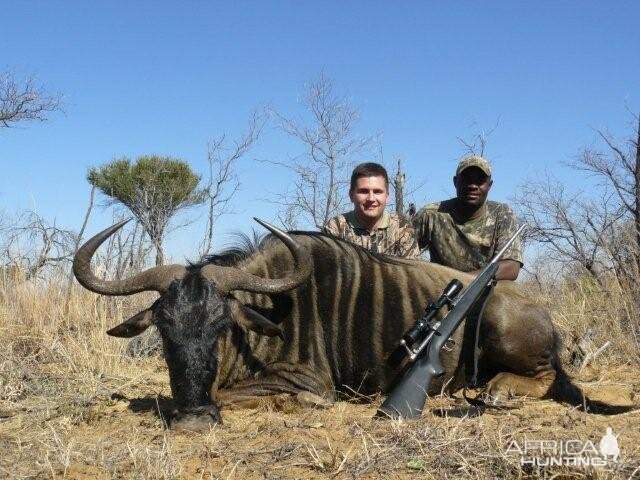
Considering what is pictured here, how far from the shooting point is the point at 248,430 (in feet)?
10.8

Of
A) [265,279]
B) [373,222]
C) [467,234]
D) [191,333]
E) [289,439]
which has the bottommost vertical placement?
[289,439]

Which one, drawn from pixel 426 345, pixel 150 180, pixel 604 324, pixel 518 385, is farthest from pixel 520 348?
pixel 150 180

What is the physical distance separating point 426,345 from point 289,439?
3.08ft

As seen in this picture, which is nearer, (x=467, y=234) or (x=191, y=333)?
(x=191, y=333)

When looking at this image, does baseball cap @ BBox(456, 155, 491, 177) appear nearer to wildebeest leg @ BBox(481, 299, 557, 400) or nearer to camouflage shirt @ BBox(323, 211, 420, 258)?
camouflage shirt @ BBox(323, 211, 420, 258)

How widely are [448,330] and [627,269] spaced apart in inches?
92.3

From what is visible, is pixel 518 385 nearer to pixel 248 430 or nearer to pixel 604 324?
→ pixel 248 430

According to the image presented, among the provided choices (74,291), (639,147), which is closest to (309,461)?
(74,291)

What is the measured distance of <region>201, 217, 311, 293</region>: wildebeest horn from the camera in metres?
3.77

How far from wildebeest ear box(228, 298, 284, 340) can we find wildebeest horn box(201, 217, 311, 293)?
99 millimetres

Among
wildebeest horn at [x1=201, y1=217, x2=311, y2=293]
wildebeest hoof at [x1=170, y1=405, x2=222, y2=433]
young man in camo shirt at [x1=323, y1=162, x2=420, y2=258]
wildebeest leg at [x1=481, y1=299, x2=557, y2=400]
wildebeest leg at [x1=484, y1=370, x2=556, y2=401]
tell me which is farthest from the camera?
young man in camo shirt at [x1=323, y1=162, x2=420, y2=258]

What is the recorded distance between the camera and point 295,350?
410 centimetres

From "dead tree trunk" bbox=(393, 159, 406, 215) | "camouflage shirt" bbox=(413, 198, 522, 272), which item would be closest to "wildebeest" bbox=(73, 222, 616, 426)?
"camouflage shirt" bbox=(413, 198, 522, 272)

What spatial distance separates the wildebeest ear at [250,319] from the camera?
3.77 meters
